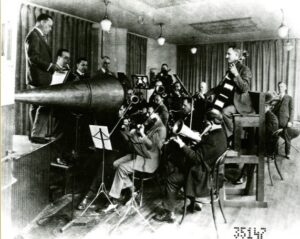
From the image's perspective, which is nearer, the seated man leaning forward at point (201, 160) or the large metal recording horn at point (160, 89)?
the seated man leaning forward at point (201, 160)

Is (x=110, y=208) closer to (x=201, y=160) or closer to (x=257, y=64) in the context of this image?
(x=201, y=160)

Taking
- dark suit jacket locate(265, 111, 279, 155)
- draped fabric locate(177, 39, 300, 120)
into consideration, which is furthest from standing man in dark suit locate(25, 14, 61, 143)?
draped fabric locate(177, 39, 300, 120)

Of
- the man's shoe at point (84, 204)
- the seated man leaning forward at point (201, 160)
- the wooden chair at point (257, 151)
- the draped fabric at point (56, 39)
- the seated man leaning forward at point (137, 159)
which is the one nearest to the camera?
the seated man leaning forward at point (201, 160)

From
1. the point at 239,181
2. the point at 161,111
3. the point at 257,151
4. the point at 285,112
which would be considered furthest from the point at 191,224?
the point at 285,112

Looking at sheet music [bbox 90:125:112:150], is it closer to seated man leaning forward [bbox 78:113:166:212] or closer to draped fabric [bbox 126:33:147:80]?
seated man leaning forward [bbox 78:113:166:212]

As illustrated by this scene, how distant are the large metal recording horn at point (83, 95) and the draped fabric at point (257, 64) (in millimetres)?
7302

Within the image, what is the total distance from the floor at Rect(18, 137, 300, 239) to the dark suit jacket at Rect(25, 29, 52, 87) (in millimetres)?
1339

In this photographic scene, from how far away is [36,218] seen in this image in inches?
114

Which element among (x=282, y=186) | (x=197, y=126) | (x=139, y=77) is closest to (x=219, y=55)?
(x=139, y=77)

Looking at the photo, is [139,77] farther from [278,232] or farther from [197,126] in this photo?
[278,232]

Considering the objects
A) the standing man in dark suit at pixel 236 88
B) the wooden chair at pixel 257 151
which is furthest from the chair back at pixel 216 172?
the standing man in dark suit at pixel 236 88

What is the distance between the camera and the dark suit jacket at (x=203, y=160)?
2.82 m

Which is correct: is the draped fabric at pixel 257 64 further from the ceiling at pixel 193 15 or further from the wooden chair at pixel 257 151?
the wooden chair at pixel 257 151

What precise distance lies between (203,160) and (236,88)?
1.18m
